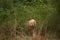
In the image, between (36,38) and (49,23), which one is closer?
(36,38)

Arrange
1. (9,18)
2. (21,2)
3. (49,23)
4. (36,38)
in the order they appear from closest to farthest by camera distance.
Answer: (36,38) → (49,23) → (9,18) → (21,2)

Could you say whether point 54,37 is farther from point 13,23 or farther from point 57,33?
point 13,23

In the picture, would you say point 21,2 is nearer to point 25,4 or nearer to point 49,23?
point 25,4

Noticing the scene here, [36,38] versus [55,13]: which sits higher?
[55,13]

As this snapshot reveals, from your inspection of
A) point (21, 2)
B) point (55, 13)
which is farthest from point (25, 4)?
point (55, 13)

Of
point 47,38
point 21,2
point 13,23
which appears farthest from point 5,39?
point 21,2

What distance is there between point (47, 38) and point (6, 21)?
1.53m

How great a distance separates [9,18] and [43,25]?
115 centimetres

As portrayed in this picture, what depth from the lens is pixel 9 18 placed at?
8.55m

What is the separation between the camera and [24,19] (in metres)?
8.80

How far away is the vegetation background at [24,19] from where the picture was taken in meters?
7.71

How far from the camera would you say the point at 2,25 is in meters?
8.27

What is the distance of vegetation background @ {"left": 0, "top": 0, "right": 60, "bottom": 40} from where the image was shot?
7.71 m

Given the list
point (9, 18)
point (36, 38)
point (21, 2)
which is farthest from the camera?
point (21, 2)
